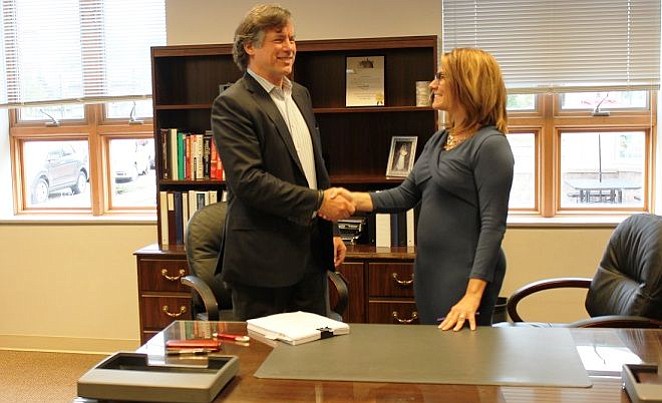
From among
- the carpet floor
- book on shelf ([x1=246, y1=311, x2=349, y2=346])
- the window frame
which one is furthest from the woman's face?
the window frame

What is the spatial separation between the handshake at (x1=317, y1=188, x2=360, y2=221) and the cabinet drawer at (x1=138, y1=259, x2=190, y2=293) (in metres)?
1.51

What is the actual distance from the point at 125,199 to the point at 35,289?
2.47 ft

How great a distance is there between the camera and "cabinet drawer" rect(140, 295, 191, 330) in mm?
3658

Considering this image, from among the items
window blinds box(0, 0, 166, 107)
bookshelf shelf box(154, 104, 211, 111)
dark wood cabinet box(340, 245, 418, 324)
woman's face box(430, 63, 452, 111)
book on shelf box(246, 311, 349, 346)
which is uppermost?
window blinds box(0, 0, 166, 107)

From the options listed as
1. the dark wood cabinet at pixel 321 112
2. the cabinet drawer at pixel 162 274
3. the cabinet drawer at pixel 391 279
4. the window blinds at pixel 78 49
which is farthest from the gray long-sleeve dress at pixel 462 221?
the window blinds at pixel 78 49

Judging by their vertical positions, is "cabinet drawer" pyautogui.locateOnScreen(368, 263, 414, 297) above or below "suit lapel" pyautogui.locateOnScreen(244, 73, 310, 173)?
below

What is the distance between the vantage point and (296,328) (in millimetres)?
1815

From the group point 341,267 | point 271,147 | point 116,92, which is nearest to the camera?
point 271,147

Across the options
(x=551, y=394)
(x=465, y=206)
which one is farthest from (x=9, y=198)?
(x=551, y=394)

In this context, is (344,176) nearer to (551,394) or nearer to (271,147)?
(271,147)

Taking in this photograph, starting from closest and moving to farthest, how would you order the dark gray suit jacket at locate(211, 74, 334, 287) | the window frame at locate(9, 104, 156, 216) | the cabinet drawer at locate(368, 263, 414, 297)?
the dark gray suit jacket at locate(211, 74, 334, 287) < the cabinet drawer at locate(368, 263, 414, 297) < the window frame at locate(9, 104, 156, 216)

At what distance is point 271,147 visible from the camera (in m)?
2.29

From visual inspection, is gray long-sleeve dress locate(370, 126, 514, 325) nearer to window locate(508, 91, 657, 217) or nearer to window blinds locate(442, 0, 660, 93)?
window blinds locate(442, 0, 660, 93)

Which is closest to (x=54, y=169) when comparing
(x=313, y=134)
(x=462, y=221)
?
(x=313, y=134)
